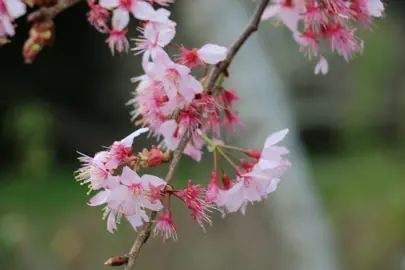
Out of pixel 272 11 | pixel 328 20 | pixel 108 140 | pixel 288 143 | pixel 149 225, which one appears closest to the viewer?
pixel 149 225

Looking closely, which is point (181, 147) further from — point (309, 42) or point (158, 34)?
point (309, 42)

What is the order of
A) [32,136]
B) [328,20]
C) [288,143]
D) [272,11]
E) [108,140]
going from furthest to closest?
[108,140]
[32,136]
[288,143]
[272,11]
[328,20]

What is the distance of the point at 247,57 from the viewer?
2.89 meters

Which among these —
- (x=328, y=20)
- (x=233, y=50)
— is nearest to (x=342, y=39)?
(x=328, y=20)

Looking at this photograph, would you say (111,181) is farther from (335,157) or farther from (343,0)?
(335,157)

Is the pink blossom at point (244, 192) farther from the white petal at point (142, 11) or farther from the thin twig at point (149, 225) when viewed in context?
the white petal at point (142, 11)

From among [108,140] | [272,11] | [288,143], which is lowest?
[108,140]

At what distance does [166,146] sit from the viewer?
664 millimetres

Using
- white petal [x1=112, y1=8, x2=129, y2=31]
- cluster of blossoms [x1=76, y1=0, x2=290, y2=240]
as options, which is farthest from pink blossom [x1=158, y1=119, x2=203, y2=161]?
white petal [x1=112, y1=8, x2=129, y2=31]

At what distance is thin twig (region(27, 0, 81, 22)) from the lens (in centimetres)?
61

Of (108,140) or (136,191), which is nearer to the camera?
(136,191)

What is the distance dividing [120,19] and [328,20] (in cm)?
22

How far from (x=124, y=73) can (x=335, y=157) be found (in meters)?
1.41

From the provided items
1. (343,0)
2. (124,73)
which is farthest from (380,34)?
(343,0)
